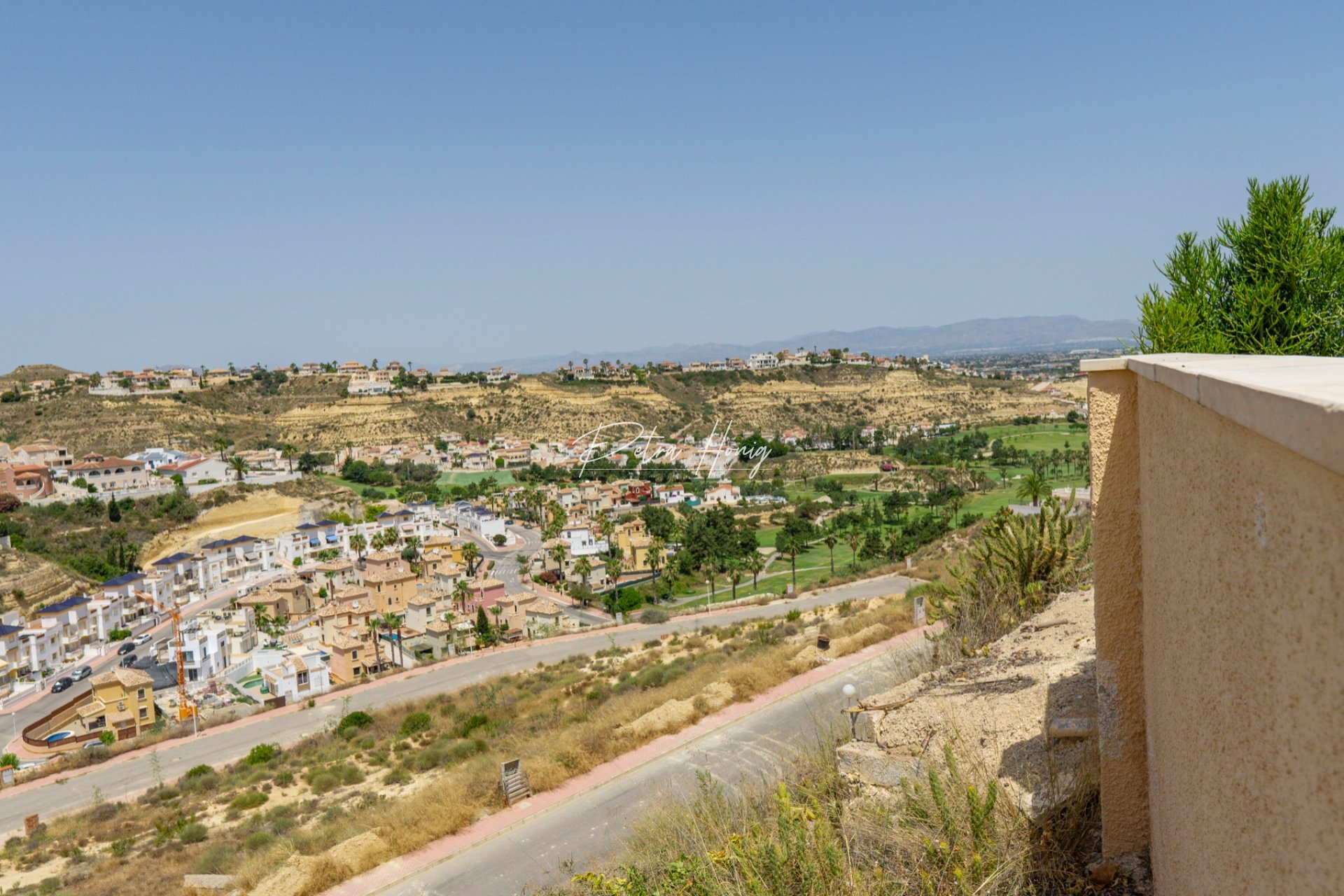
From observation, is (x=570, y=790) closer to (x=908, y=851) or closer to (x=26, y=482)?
(x=908, y=851)

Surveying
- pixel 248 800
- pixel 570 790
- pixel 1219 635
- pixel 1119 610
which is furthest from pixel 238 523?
pixel 1219 635

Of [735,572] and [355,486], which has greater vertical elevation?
[355,486]

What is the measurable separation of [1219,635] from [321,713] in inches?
952

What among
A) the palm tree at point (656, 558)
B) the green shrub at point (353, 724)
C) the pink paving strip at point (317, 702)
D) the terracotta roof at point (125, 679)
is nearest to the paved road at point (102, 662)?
the terracotta roof at point (125, 679)

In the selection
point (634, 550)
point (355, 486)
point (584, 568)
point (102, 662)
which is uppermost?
point (355, 486)

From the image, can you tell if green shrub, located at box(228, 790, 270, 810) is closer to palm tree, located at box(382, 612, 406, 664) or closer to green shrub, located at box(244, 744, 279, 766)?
green shrub, located at box(244, 744, 279, 766)

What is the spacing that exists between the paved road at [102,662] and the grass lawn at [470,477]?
24820 mm

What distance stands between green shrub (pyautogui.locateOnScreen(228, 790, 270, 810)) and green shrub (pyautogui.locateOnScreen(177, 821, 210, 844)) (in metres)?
0.91

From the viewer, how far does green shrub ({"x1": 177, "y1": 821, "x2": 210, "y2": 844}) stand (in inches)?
488

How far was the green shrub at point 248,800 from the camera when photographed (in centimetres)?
1393

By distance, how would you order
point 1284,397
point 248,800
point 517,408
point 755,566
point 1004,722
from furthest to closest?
point 517,408 < point 755,566 < point 248,800 < point 1004,722 < point 1284,397

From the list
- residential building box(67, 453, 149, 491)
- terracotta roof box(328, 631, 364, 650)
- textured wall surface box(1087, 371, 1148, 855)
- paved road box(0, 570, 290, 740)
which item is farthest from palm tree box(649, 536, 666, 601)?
residential building box(67, 453, 149, 491)

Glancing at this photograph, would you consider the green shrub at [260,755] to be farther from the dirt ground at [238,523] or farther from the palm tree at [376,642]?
the dirt ground at [238,523]

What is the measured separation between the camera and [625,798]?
791 cm
